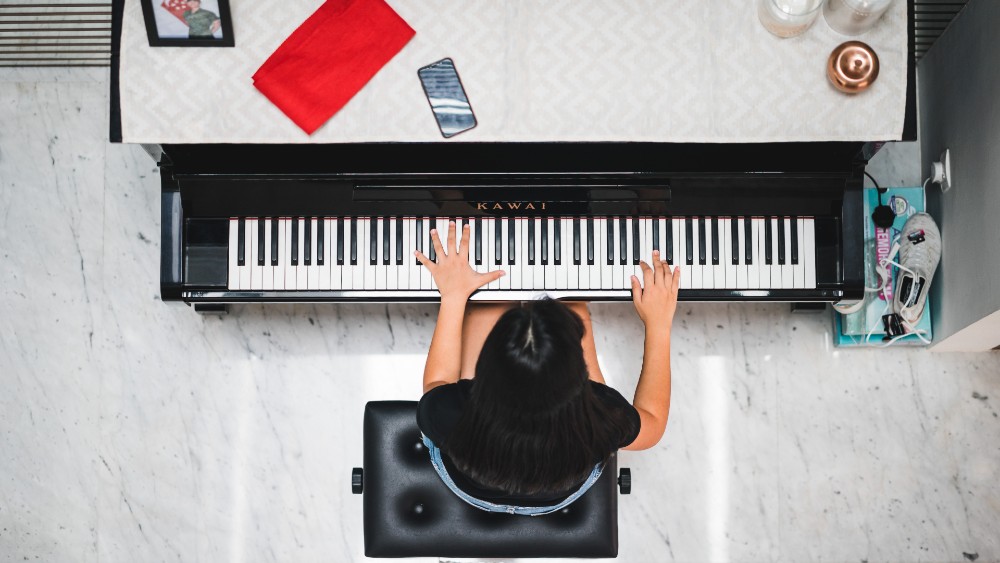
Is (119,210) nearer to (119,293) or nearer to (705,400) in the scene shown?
(119,293)

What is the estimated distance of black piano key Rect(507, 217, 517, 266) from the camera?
1959mm

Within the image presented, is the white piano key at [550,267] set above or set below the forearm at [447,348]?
above

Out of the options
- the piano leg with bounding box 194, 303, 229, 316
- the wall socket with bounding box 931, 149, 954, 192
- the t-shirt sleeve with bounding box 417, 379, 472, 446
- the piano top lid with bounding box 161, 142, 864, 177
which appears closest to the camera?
the t-shirt sleeve with bounding box 417, 379, 472, 446

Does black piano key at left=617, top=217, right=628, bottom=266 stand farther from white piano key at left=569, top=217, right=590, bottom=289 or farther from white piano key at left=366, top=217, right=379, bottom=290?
white piano key at left=366, top=217, right=379, bottom=290

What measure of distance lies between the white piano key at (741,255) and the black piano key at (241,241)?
3.99 feet

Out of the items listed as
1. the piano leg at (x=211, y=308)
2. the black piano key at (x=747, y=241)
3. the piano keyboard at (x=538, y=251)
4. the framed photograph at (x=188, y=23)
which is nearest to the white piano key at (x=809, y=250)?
the piano keyboard at (x=538, y=251)

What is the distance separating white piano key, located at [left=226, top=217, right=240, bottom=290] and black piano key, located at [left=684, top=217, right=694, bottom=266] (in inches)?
43.8

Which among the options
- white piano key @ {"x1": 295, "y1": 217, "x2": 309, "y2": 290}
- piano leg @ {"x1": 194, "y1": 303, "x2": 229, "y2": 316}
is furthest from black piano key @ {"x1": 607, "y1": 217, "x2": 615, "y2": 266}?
piano leg @ {"x1": 194, "y1": 303, "x2": 229, "y2": 316}

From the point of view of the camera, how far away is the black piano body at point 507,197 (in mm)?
1815

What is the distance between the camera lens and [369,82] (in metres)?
1.73

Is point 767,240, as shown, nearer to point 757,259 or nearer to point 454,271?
point 757,259

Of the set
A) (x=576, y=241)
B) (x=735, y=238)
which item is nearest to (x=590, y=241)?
(x=576, y=241)

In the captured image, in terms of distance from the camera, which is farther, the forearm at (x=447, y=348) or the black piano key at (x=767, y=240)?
the black piano key at (x=767, y=240)

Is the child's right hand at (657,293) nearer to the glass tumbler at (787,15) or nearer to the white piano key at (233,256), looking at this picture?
the glass tumbler at (787,15)
